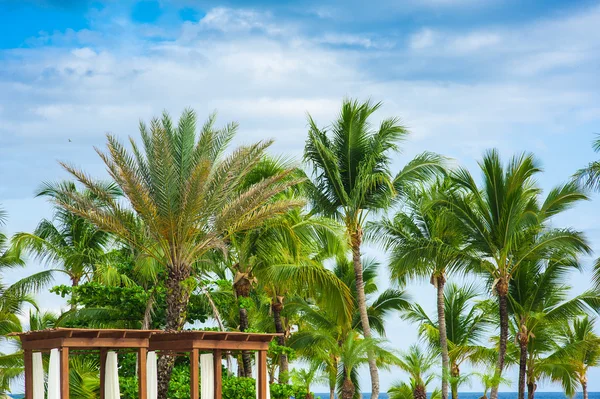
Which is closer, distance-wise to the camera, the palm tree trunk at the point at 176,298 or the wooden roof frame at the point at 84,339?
the wooden roof frame at the point at 84,339

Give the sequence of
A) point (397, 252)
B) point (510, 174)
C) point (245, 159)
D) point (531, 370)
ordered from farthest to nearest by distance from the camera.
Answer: point (531, 370)
point (397, 252)
point (510, 174)
point (245, 159)

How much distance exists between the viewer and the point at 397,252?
2980 cm

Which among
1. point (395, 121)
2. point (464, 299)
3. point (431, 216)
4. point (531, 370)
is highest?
point (395, 121)

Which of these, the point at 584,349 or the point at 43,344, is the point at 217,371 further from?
the point at 584,349

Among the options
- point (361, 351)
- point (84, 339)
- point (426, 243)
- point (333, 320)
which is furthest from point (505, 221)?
point (84, 339)

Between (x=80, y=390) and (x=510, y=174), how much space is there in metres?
13.2

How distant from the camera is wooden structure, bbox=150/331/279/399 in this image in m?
20.5

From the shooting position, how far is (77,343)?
61.4ft

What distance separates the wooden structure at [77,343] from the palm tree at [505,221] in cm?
1086

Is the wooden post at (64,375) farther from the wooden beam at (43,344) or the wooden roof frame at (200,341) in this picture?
the wooden roof frame at (200,341)

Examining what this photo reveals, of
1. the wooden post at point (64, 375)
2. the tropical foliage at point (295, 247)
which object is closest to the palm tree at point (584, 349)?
the tropical foliage at point (295, 247)

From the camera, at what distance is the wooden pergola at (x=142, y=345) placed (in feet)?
60.9

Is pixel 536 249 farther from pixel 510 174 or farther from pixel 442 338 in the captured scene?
pixel 442 338

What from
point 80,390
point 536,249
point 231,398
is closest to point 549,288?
point 536,249
